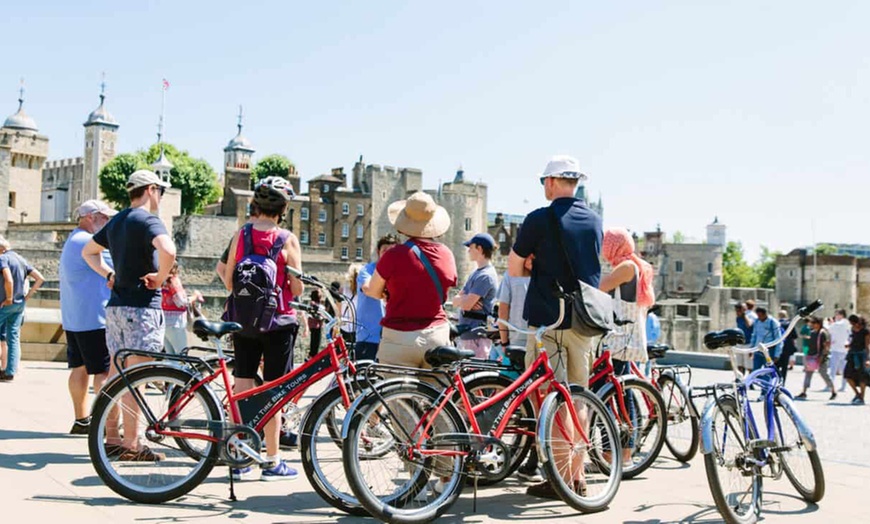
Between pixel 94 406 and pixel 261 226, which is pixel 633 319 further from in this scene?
pixel 94 406

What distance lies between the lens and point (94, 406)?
5.29 m

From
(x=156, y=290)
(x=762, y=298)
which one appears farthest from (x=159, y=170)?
(x=156, y=290)

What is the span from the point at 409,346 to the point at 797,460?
2.59 meters

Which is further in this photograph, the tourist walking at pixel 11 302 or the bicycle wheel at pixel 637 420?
A: the tourist walking at pixel 11 302

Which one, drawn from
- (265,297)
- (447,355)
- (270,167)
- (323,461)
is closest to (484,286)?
(265,297)

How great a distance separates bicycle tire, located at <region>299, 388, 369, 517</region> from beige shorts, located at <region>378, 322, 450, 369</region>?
0.62m

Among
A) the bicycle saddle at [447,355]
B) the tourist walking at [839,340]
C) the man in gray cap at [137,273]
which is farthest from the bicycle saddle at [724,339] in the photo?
the tourist walking at [839,340]

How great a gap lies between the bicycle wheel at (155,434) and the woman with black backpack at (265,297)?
1.66 ft

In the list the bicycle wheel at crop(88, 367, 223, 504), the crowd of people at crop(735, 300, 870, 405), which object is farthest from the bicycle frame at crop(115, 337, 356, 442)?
the crowd of people at crop(735, 300, 870, 405)

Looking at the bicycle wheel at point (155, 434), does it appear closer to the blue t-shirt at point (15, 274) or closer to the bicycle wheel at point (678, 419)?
the bicycle wheel at point (678, 419)

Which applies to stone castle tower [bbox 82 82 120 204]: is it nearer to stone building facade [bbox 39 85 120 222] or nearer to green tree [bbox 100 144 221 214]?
stone building facade [bbox 39 85 120 222]

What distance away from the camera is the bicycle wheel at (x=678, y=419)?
7113mm

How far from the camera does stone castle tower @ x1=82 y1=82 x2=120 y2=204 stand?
11344 cm

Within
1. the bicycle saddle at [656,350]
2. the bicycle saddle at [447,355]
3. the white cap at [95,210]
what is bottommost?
the bicycle saddle at [656,350]
